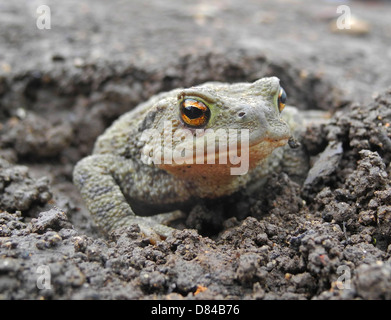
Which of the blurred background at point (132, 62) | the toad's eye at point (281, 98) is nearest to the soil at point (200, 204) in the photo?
the blurred background at point (132, 62)

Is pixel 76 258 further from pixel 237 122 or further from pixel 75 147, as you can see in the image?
pixel 75 147

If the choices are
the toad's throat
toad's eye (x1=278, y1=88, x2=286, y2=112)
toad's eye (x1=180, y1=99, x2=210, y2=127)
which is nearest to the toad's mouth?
the toad's throat

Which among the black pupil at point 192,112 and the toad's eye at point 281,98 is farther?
the toad's eye at point 281,98

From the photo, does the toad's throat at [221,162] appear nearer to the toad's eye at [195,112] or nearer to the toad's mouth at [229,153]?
the toad's mouth at [229,153]

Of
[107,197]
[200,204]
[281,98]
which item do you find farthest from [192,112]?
[107,197]
